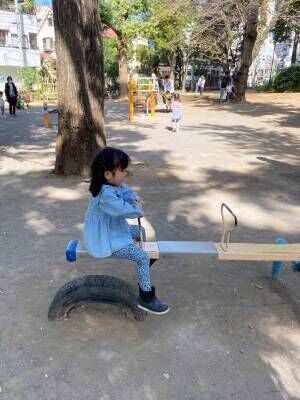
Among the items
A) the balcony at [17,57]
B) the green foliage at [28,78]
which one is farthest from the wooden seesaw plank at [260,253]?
the balcony at [17,57]

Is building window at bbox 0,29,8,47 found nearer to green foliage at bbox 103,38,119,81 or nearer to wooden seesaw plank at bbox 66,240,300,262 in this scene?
green foliage at bbox 103,38,119,81

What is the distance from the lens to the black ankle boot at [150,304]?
3.11 meters

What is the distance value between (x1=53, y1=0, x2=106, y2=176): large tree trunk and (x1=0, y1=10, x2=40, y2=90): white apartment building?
3531 cm

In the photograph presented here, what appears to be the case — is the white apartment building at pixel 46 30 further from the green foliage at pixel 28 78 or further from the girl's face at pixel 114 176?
the girl's face at pixel 114 176

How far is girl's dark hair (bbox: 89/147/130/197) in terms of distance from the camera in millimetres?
2959

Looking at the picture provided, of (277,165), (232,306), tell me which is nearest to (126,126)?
(277,165)

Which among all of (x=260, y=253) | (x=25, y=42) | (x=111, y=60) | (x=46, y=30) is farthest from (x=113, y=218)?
(x=46, y=30)

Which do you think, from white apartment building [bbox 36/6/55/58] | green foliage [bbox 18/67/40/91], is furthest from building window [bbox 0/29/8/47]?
white apartment building [bbox 36/6/55/58]

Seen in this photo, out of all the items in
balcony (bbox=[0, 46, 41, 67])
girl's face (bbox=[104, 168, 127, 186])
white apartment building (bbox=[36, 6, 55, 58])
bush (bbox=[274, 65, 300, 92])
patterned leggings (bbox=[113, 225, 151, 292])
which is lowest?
patterned leggings (bbox=[113, 225, 151, 292])

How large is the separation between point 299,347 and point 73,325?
1.67 metres

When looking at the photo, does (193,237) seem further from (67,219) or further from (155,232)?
(67,219)

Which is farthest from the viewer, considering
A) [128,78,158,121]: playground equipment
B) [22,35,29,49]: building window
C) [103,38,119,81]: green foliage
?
[22,35,29,49]: building window

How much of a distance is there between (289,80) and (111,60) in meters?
16.8

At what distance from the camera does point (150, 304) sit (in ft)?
10.2
